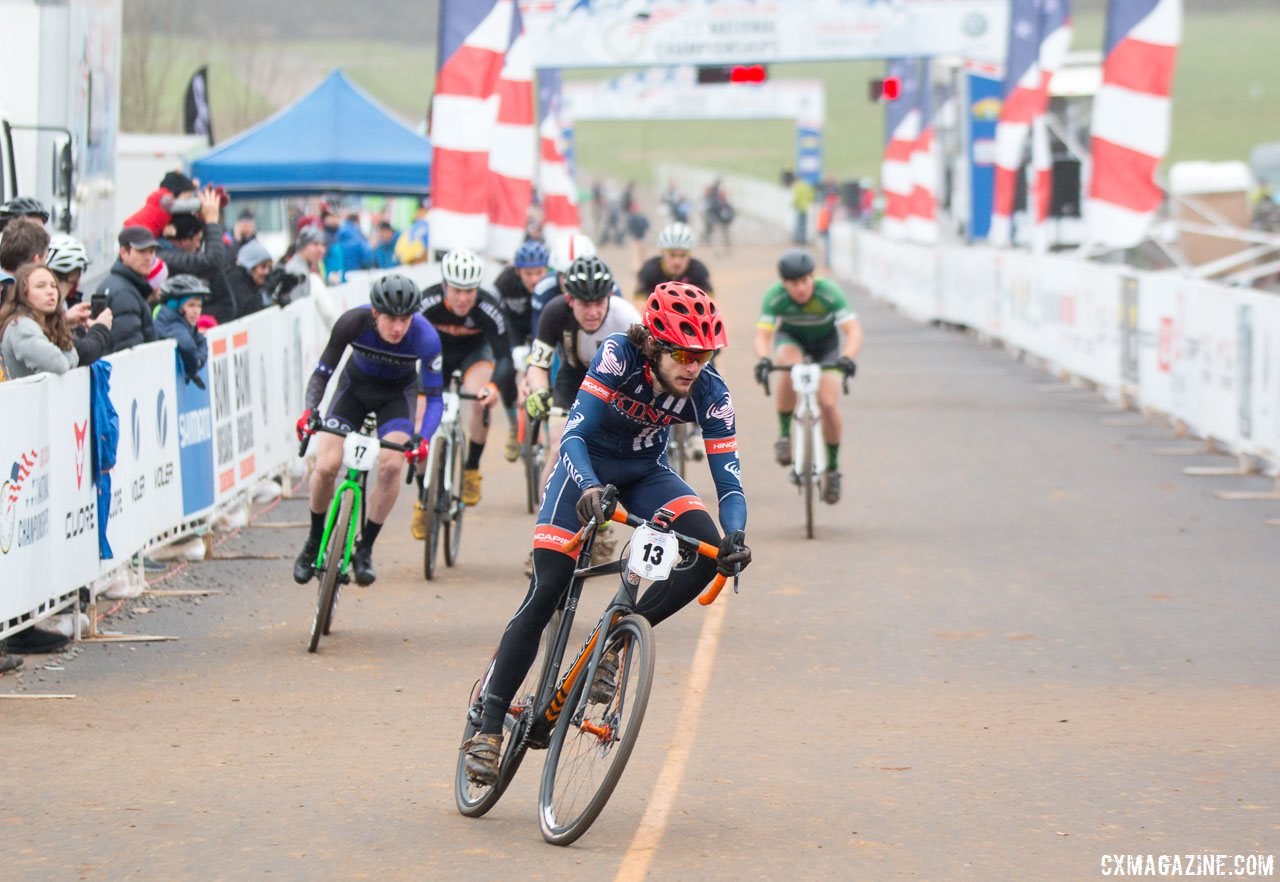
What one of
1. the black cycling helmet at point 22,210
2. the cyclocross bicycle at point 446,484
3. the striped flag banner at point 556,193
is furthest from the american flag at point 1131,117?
the striped flag banner at point 556,193

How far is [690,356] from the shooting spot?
22.4ft

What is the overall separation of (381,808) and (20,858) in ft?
4.17

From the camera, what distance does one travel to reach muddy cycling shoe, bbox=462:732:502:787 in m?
6.86

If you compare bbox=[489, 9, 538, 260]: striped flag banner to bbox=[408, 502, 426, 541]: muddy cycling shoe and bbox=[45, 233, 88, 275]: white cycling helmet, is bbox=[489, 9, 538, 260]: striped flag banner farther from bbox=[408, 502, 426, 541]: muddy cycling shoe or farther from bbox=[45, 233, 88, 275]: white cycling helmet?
bbox=[45, 233, 88, 275]: white cycling helmet

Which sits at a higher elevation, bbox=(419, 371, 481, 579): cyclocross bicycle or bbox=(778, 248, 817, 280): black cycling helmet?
bbox=(778, 248, 817, 280): black cycling helmet

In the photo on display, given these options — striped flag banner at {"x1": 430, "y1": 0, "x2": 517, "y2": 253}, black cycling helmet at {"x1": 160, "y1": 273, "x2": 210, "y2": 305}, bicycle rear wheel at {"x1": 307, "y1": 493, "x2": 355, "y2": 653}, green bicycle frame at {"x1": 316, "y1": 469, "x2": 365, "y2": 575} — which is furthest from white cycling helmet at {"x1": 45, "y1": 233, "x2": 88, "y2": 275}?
striped flag banner at {"x1": 430, "y1": 0, "x2": 517, "y2": 253}

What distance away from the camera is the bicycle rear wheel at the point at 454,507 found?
12570 mm

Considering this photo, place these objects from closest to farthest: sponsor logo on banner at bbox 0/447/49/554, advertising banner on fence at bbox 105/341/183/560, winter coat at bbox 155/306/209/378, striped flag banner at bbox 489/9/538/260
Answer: sponsor logo on banner at bbox 0/447/49/554, advertising banner on fence at bbox 105/341/183/560, winter coat at bbox 155/306/209/378, striped flag banner at bbox 489/9/538/260

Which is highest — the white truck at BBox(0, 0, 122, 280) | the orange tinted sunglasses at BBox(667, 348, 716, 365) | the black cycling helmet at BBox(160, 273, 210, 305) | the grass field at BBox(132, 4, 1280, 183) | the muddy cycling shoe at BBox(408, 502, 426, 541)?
the grass field at BBox(132, 4, 1280, 183)

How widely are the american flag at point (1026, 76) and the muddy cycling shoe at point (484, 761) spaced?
23661 mm

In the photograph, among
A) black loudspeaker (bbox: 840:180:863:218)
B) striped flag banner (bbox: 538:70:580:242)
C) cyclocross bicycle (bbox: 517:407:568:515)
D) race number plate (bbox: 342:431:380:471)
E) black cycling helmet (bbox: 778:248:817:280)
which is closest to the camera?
race number plate (bbox: 342:431:380:471)

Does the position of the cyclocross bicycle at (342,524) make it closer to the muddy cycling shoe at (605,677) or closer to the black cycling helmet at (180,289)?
the black cycling helmet at (180,289)

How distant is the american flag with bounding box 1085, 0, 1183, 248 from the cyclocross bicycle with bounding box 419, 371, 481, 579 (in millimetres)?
12612

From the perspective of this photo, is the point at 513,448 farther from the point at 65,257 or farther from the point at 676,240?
the point at 65,257
